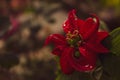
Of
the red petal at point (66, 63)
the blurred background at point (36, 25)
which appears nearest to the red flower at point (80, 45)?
the red petal at point (66, 63)

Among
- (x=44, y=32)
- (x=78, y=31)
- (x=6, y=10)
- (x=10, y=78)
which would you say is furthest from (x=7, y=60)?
(x=6, y=10)

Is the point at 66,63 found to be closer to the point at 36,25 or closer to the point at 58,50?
the point at 58,50

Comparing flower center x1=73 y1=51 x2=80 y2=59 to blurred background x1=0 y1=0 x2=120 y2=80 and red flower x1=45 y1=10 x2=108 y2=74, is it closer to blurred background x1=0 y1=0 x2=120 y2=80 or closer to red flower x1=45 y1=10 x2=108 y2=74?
red flower x1=45 y1=10 x2=108 y2=74

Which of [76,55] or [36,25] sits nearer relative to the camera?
[76,55]

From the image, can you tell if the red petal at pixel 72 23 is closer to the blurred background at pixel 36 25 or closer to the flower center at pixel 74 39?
the flower center at pixel 74 39

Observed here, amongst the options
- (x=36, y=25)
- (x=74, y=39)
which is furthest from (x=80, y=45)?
(x=36, y=25)
